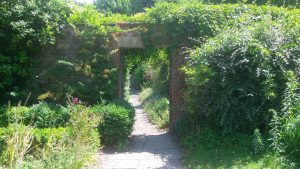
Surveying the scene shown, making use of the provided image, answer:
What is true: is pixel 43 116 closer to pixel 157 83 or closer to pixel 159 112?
pixel 159 112

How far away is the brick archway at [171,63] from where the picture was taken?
10484 millimetres

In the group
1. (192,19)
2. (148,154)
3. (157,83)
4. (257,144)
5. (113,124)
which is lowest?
(148,154)

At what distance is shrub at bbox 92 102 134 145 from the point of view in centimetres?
888

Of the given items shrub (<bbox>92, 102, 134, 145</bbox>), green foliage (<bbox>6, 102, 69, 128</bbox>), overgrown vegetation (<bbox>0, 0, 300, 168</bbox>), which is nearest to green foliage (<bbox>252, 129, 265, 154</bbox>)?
overgrown vegetation (<bbox>0, 0, 300, 168</bbox>)

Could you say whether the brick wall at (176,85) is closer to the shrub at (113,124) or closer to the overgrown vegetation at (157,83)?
the overgrown vegetation at (157,83)

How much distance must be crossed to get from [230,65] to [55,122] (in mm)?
4014

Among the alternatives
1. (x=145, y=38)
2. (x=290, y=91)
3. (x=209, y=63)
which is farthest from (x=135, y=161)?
(x=145, y=38)

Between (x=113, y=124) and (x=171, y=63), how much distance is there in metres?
2.69

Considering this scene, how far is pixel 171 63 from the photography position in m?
10.7

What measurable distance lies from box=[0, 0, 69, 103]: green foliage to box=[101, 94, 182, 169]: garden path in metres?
3.34

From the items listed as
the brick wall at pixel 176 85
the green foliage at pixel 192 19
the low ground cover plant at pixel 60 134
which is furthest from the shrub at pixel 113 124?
the green foliage at pixel 192 19

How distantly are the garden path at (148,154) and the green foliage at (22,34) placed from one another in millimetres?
3344

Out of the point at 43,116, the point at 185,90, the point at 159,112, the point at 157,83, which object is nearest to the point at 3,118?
the point at 43,116

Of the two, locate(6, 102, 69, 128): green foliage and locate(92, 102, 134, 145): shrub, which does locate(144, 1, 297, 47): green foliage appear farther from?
locate(6, 102, 69, 128): green foliage
